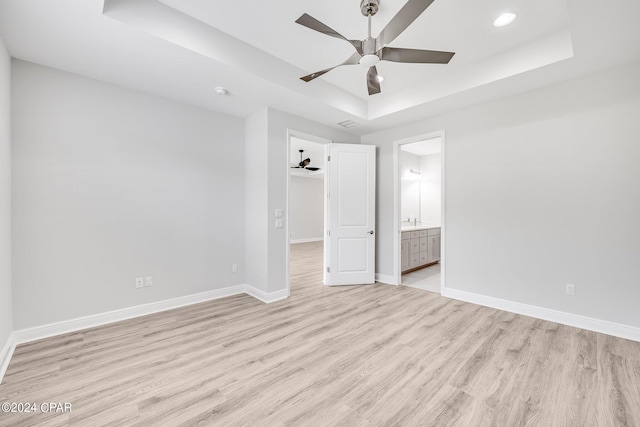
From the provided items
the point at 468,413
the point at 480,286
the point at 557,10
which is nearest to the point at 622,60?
the point at 557,10

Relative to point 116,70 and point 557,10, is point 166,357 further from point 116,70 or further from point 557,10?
point 557,10

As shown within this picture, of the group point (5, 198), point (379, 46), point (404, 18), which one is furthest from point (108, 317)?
point (404, 18)

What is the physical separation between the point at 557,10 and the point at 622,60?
0.96m

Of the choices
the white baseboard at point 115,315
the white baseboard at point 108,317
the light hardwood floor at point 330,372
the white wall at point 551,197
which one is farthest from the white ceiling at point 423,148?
the white baseboard at point 108,317

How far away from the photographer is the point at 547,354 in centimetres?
229

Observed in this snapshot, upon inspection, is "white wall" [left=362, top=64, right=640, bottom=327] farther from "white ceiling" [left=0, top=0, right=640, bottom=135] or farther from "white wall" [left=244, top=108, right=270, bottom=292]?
"white wall" [left=244, top=108, right=270, bottom=292]

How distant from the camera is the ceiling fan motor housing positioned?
2023mm

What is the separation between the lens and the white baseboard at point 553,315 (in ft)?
8.45

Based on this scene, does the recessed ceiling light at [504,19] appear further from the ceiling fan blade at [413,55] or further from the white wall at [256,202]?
the white wall at [256,202]

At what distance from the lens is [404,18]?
5.71ft

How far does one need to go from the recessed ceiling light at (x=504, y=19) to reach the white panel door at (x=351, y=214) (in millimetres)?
2307

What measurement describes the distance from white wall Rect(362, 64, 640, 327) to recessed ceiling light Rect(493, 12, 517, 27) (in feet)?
3.69

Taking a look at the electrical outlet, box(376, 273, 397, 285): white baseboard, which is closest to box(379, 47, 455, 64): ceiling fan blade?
the electrical outlet

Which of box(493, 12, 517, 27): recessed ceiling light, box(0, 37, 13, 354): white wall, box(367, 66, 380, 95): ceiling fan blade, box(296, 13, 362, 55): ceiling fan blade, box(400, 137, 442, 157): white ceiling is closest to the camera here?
box(296, 13, 362, 55): ceiling fan blade
